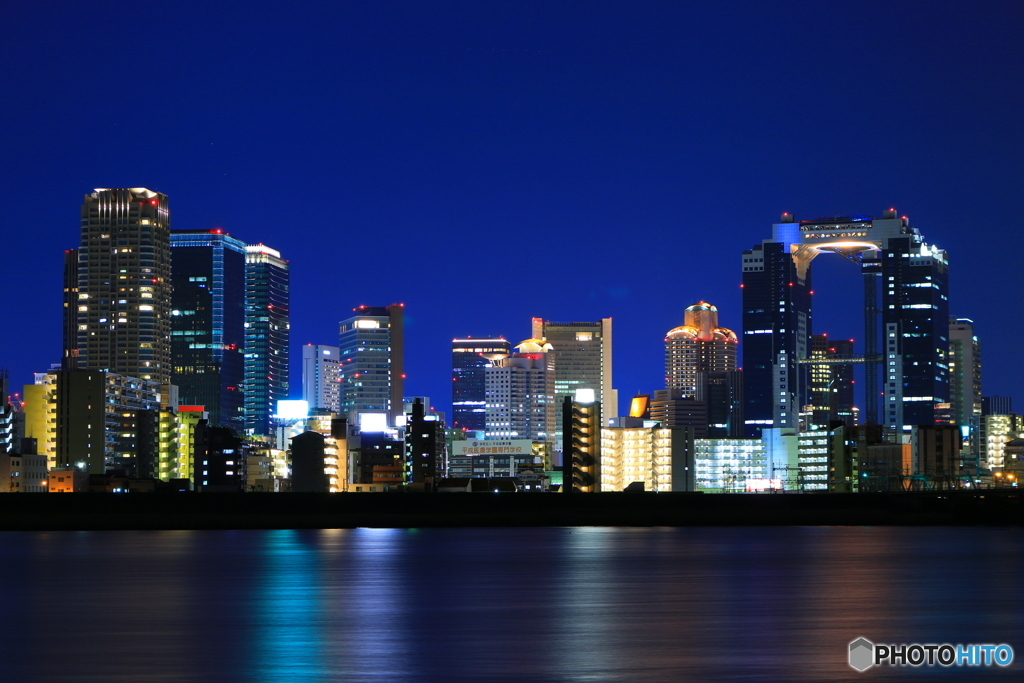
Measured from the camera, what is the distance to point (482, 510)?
104 metres

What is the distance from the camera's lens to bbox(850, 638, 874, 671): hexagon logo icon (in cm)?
1894

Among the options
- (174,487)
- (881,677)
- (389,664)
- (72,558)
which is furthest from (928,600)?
(174,487)

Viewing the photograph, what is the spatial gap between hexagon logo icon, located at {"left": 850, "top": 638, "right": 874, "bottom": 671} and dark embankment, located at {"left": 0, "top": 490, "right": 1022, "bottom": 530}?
→ 242 feet

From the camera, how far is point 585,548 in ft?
184

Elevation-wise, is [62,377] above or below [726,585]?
above

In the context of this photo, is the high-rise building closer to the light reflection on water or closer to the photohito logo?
the light reflection on water

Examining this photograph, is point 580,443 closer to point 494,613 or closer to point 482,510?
point 482,510

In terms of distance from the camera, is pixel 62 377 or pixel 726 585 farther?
pixel 62 377

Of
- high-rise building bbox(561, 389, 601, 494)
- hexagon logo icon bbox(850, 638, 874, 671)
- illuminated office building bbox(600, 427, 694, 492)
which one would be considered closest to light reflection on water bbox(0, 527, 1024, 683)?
hexagon logo icon bbox(850, 638, 874, 671)

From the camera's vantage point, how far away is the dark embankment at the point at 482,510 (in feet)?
310

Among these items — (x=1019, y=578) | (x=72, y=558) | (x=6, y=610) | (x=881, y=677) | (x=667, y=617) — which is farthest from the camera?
(x=72, y=558)

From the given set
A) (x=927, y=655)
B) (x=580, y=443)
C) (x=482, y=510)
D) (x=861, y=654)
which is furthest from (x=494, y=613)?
(x=580, y=443)

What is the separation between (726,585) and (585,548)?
73.3ft

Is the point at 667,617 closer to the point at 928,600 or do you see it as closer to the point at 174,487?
the point at 928,600
